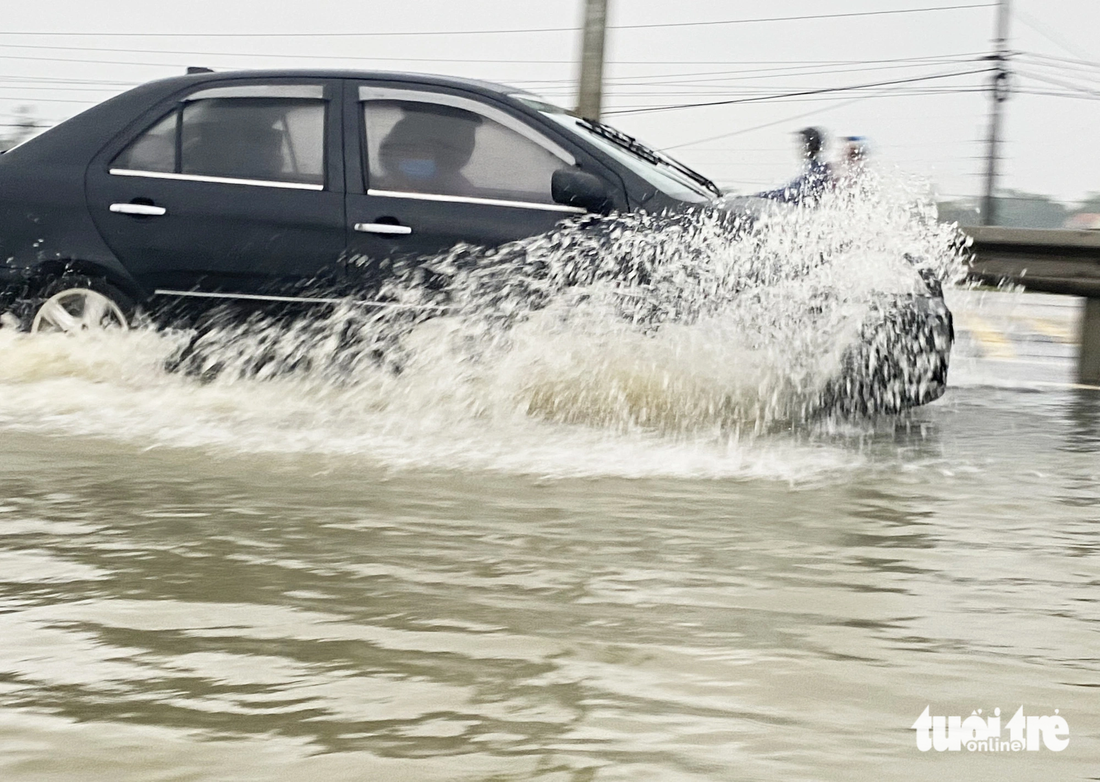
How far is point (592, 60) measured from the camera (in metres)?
12.2

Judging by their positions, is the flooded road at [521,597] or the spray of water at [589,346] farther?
the spray of water at [589,346]

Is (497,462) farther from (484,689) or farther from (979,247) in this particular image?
(979,247)

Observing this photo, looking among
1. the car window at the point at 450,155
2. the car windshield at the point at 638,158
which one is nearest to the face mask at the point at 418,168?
the car window at the point at 450,155

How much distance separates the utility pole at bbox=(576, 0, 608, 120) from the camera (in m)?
12.2

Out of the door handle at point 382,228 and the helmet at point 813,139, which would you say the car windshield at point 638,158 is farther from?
the helmet at point 813,139

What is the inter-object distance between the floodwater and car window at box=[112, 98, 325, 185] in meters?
0.79

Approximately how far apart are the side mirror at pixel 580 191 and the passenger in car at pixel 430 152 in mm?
401

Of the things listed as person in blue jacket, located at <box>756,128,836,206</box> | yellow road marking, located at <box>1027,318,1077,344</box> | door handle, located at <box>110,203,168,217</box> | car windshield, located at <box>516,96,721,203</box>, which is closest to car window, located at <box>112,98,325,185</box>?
door handle, located at <box>110,203,168,217</box>

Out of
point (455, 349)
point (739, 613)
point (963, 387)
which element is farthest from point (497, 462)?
point (963, 387)

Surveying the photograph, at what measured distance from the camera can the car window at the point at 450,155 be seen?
6809mm

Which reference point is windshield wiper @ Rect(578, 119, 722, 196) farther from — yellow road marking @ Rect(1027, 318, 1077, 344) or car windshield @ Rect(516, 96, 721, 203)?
yellow road marking @ Rect(1027, 318, 1077, 344)

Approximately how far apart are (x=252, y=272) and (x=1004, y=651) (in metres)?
4.28

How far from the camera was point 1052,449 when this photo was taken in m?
6.58

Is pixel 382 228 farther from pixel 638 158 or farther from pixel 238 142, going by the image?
pixel 638 158
